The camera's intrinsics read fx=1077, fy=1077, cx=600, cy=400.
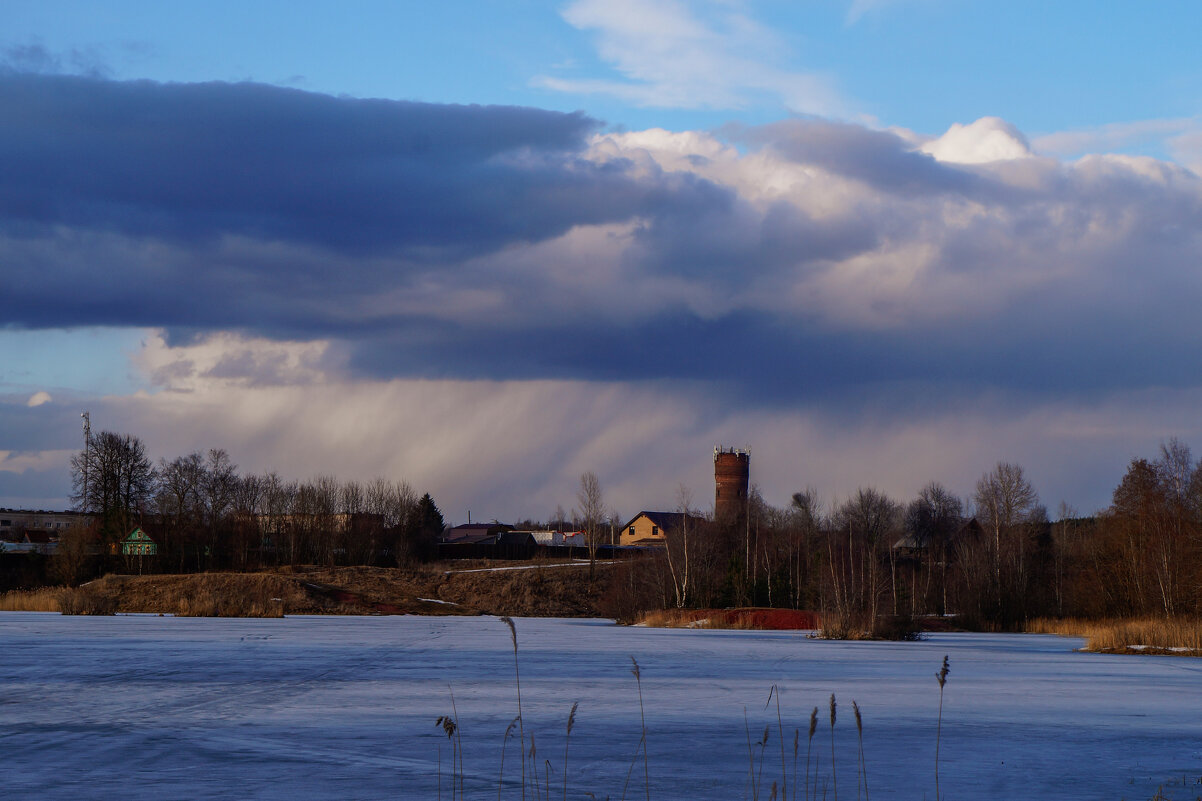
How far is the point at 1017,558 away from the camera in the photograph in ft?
214

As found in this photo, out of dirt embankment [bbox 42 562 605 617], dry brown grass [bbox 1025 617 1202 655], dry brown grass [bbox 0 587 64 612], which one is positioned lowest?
dirt embankment [bbox 42 562 605 617]

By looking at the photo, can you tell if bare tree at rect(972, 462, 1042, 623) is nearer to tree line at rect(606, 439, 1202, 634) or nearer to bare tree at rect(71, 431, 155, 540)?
tree line at rect(606, 439, 1202, 634)

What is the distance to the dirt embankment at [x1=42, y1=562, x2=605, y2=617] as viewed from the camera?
5744cm

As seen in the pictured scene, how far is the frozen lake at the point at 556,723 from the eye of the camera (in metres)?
8.09

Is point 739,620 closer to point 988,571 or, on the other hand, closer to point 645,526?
point 988,571

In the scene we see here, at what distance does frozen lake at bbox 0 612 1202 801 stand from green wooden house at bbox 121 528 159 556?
210 ft

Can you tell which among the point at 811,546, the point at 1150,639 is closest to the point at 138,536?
the point at 811,546

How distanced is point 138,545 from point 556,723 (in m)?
80.9

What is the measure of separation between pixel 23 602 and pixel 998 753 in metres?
53.3

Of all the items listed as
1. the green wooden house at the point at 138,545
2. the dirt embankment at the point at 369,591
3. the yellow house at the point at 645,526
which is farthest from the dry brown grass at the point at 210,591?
the yellow house at the point at 645,526

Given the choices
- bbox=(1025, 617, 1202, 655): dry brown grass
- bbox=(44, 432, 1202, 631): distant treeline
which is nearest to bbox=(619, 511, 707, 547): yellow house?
bbox=(44, 432, 1202, 631): distant treeline

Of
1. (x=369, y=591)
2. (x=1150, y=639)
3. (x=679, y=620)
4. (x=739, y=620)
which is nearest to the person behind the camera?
(x=1150, y=639)

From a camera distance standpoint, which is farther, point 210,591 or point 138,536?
point 138,536

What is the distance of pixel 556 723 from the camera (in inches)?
450
